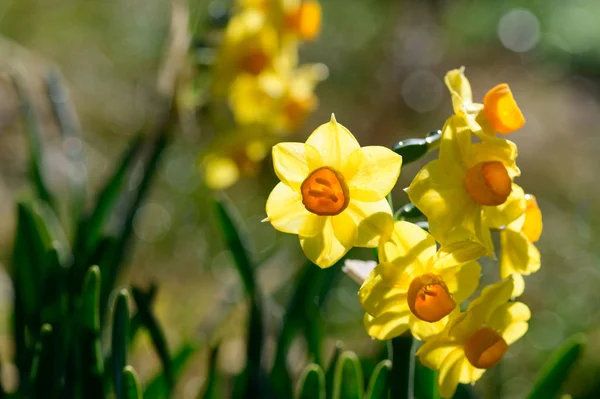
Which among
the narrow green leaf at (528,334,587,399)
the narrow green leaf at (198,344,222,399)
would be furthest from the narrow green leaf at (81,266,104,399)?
the narrow green leaf at (528,334,587,399)

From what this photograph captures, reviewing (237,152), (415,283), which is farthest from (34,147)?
(415,283)

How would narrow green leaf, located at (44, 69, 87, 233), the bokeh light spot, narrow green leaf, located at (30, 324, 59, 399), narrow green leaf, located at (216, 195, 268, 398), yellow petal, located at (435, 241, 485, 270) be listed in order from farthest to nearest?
the bokeh light spot, narrow green leaf, located at (44, 69, 87, 233), narrow green leaf, located at (216, 195, 268, 398), narrow green leaf, located at (30, 324, 59, 399), yellow petal, located at (435, 241, 485, 270)

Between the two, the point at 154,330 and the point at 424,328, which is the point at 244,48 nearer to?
the point at 154,330

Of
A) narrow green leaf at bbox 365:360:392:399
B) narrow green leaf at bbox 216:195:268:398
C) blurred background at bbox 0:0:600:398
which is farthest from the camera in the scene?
blurred background at bbox 0:0:600:398

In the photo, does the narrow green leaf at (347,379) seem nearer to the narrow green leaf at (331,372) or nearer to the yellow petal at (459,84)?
the narrow green leaf at (331,372)

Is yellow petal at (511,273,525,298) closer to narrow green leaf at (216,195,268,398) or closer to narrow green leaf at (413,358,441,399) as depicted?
narrow green leaf at (413,358,441,399)

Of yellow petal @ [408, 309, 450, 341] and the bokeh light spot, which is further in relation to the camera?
the bokeh light spot

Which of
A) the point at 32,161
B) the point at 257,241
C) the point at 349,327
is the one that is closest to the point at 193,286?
the point at 257,241
